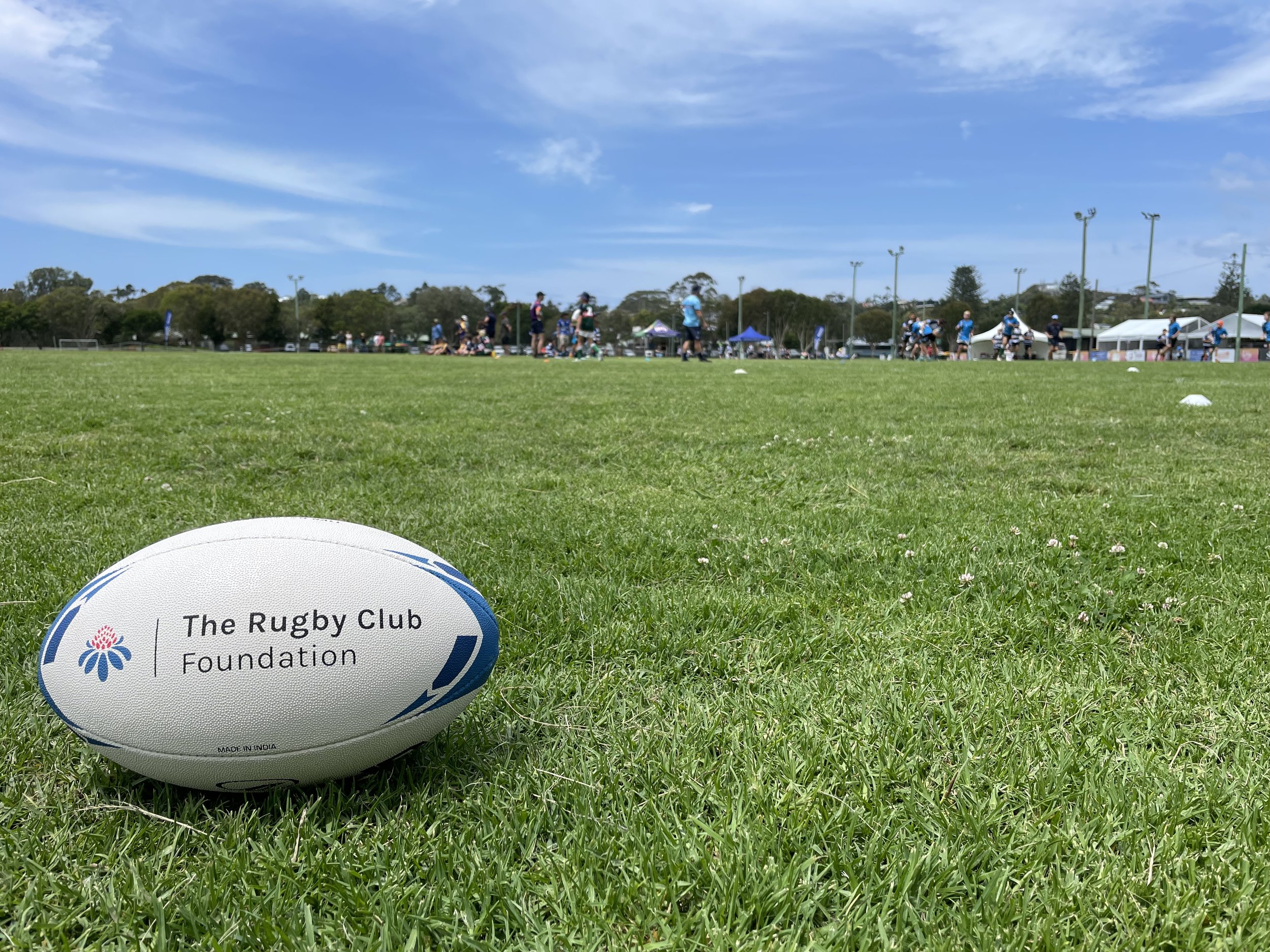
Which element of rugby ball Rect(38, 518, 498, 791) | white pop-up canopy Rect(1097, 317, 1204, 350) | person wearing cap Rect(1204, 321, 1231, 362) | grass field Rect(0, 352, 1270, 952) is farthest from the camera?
white pop-up canopy Rect(1097, 317, 1204, 350)

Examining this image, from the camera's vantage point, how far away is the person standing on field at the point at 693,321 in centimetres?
2511

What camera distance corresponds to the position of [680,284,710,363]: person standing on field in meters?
25.1

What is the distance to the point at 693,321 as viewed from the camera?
25.7 m

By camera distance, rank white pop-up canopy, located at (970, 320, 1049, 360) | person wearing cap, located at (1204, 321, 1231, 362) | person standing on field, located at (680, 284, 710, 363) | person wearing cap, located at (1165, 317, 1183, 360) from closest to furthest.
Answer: person standing on field, located at (680, 284, 710, 363) < person wearing cap, located at (1165, 317, 1183, 360) < person wearing cap, located at (1204, 321, 1231, 362) < white pop-up canopy, located at (970, 320, 1049, 360)

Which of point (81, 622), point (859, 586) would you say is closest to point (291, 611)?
point (81, 622)

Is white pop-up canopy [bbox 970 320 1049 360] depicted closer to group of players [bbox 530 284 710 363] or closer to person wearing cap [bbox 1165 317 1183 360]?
person wearing cap [bbox 1165 317 1183 360]

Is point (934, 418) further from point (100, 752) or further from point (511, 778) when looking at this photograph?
point (100, 752)

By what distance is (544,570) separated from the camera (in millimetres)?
3641

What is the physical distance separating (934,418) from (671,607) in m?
6.16

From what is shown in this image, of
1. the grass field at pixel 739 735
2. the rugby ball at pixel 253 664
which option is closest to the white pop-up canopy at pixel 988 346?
the grass field at pixel 739 735

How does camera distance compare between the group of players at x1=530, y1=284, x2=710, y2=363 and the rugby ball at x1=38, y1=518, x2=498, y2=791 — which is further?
the group of players at x1=530, y1=284, x2=710, y2=363

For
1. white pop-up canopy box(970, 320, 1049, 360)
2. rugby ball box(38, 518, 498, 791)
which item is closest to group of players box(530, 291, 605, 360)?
rugby ball box(38, 518, 498, 791)

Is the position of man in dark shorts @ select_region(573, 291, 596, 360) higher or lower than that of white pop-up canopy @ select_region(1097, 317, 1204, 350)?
lower

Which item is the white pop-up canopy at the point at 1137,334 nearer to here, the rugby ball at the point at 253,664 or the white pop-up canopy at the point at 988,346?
the white pop-up canopy at the point at 988,346
